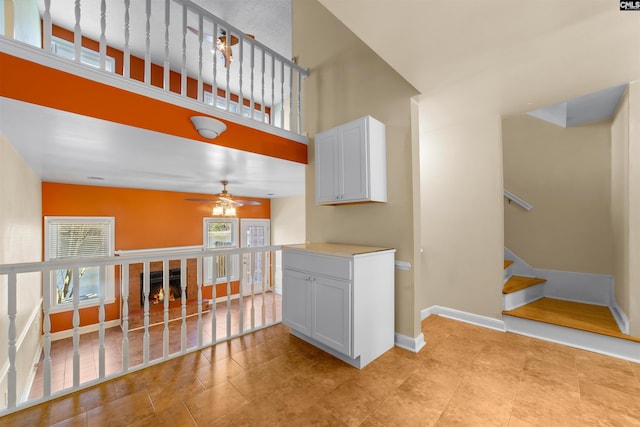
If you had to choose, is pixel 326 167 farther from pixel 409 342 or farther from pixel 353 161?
pixel 409 342

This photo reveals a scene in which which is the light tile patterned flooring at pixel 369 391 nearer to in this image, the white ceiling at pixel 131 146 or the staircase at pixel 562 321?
the staircase at pixel 562 321

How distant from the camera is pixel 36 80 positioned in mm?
1618

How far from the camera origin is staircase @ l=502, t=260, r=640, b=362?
2.25 metres

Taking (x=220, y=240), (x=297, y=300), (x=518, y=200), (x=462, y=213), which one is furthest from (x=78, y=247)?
(x=518, y=200)

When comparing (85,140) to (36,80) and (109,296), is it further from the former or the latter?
(109,296)

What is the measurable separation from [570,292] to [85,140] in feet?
18.5

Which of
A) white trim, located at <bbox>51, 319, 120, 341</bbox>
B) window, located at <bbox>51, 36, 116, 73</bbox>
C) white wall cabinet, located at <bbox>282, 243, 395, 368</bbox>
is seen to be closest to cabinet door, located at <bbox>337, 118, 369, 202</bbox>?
white wall cabinet, located at <bbox>282, 243, 395, 368</bbox>

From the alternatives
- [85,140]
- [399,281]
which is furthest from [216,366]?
[85,140]

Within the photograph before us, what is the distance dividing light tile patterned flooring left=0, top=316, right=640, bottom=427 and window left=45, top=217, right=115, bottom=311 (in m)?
3.54

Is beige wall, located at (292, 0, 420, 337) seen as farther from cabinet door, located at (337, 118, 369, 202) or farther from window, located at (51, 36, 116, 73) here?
window, located at (51, 36, 116, 73)

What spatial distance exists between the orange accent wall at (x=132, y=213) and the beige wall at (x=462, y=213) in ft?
17.4

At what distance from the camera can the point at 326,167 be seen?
282cm

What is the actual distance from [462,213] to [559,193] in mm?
1556

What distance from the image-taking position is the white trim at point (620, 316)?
2.29 m
